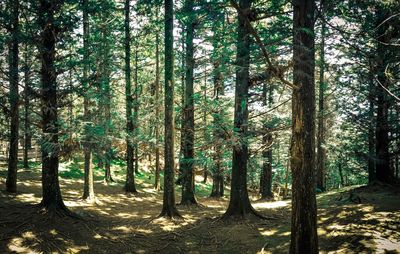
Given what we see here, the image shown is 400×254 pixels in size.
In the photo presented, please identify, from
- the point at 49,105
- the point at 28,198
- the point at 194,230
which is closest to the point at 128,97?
the point at 49,105

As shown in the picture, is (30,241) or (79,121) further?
(79,121)

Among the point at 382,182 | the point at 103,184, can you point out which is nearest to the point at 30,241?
the point at 103,184

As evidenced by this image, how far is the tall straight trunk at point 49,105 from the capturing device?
389 inches

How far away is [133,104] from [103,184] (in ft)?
23.9

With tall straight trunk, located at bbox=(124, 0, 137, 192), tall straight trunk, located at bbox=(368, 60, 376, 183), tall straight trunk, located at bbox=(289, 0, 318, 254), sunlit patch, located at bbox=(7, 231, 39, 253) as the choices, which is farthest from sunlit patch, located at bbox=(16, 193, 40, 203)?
tall straight trunk, located at bbox=(368, 60, 376, 183)

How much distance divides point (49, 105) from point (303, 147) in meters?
8.88

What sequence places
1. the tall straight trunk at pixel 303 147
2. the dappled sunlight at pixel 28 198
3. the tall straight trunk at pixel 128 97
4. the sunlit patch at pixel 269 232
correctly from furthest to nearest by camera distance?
the tall straight trunk at pixel 128 97 < the dappled sunlight at pixel 28 198 < the sunlit patch at pixel 269 232 < the tall straight trunk at pixel 303 147

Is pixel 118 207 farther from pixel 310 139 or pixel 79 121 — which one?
pixel 310 139

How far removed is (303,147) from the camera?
19.8ft

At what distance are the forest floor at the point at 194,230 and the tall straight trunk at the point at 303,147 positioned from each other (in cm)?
171

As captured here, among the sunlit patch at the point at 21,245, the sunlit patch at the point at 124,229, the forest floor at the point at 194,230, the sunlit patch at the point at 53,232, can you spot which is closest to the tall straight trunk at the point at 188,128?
the forest floor at the point at 194,230

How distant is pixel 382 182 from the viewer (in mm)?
14570

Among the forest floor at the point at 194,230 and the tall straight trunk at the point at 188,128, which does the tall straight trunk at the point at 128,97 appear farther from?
the forest floor at the point at 194,230

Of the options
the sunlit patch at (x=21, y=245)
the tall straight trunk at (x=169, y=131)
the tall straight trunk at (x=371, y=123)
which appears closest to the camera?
the sunlit patch at (x=21, y=245)
